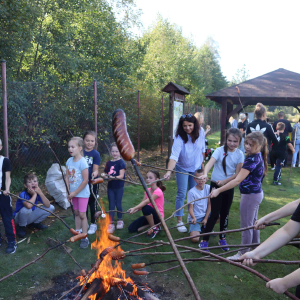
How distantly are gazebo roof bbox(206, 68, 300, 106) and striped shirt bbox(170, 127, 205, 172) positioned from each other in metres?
7.94

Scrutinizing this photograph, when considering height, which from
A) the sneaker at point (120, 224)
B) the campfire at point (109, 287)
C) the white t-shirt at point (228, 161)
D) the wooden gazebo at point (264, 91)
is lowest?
the sneaker at point (120, 224)

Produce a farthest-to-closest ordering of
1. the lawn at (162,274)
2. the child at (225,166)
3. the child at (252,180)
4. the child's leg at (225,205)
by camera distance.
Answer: the child's leg at (225,205)
the child at (225,166)
the child at (252,180)
the lawn at (162,274)

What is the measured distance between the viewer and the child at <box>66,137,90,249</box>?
4039mm

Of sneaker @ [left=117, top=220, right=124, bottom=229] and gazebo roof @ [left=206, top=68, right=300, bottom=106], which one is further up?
gazebo roof @ [left=206, top=68, right=300, bottom=106]

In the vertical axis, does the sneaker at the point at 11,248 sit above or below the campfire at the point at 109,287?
below

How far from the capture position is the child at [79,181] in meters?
4.04

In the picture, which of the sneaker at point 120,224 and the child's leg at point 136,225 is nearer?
the child's leg at point 136,225

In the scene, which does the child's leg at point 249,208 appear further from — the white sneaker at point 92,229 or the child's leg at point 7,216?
the child's leg at point 7,216

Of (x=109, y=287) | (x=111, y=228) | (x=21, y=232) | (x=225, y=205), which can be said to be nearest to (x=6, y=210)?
(x=21, y=232)

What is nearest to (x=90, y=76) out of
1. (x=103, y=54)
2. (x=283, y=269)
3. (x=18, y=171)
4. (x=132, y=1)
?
(x=103, y=54)

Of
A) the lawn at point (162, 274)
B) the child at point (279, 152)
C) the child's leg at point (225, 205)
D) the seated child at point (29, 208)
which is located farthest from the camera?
the child at point (279, 152)

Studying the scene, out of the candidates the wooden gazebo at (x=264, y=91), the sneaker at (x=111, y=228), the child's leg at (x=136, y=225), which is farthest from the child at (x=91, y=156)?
the wooden gazebo at (x=264, y=91)

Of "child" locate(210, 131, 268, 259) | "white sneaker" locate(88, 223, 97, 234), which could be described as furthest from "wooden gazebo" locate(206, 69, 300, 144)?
"child" locate(210, 131, 268, 259)

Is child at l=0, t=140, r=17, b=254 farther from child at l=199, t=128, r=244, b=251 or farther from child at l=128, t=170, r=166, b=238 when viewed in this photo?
child at l=199, t=128, r=244, b=251
